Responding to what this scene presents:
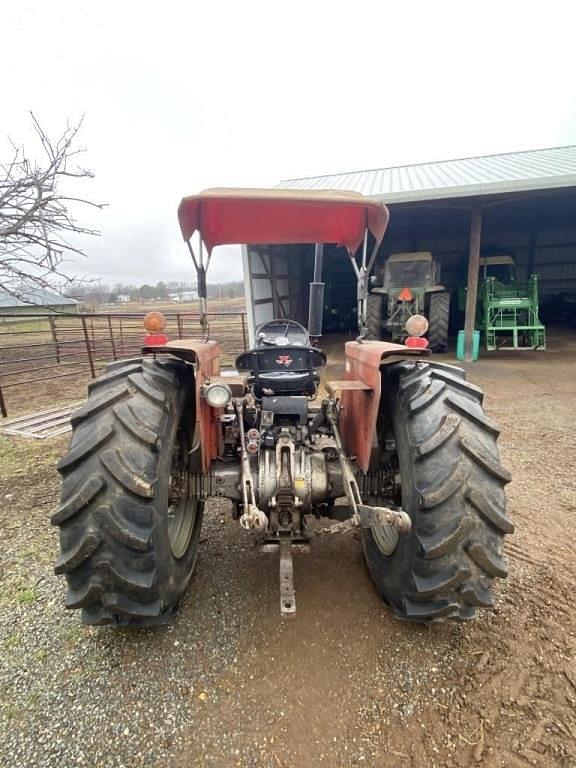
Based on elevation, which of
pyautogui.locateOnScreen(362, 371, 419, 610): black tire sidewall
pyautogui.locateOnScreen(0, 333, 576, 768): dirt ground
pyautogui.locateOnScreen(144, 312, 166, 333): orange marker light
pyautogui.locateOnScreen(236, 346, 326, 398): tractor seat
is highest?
pyautogui.locateOnScreen(144, 312, 166, 333): orange marker light

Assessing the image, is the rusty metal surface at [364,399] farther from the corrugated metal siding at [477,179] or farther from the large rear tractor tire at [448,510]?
the corrugated metal siding at [477,179]

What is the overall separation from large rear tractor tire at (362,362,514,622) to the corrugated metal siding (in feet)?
26.1

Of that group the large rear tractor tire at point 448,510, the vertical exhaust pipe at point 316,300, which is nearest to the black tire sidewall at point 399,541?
the large rear tractor tire at point 448,510

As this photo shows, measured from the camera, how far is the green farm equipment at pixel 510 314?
9711 millimetres

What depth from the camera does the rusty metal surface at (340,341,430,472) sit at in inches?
74.0

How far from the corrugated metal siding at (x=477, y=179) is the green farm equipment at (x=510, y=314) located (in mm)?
2389

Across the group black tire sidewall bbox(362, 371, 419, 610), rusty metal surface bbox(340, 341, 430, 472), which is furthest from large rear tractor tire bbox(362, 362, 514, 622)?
rusty metal surface bbox(340, 341, 430, 472)

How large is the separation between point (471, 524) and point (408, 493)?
25cm

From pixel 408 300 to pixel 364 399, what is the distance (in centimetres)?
818

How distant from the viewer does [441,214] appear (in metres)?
15.1

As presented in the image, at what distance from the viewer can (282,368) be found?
2.53 m

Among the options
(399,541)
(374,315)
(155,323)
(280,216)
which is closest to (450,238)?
(374,315)

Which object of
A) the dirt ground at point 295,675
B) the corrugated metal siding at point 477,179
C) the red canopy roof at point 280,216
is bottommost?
the dirt ground at point 295,675

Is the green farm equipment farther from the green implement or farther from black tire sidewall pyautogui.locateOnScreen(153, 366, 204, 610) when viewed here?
black tire sidewall pyautogui.locateOnScreen(153, 366, 204, 610)
